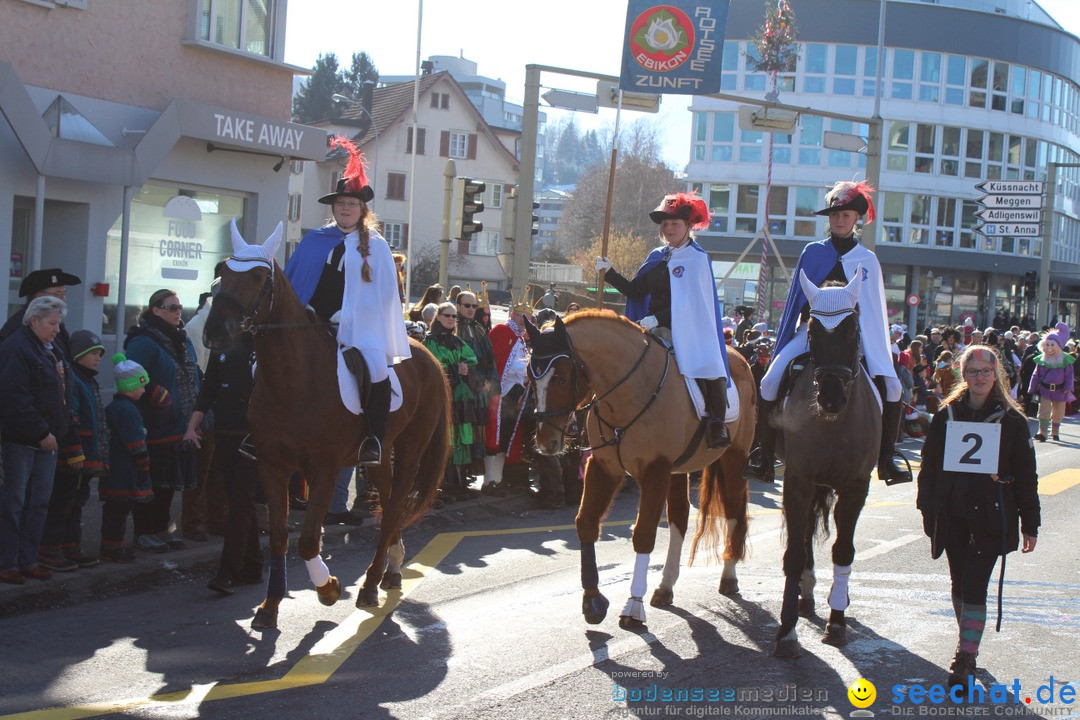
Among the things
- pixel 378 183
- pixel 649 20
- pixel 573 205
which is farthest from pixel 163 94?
pixel 573 205

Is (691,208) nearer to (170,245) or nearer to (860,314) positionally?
(860,314)

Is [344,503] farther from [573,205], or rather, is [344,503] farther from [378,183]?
[573,205]

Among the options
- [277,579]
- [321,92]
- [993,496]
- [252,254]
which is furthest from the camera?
[321,92]

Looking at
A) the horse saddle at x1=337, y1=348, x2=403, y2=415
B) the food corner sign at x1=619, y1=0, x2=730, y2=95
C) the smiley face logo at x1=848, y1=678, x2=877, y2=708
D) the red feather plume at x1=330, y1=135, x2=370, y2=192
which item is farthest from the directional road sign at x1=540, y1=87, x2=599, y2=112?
the smiley face logo at x1=848, y1=678, x2=877, y2=708

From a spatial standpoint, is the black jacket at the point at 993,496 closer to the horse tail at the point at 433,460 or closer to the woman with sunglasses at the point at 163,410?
the horse tail at the point at 433,460

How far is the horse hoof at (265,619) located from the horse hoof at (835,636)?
3.43m

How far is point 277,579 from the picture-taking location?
7.35 metres

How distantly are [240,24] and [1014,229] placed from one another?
21353 millimetres

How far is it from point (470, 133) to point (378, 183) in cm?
643

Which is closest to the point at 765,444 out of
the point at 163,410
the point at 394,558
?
the point at 394,558

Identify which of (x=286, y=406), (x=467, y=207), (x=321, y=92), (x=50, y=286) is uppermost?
(x=321, y=92)

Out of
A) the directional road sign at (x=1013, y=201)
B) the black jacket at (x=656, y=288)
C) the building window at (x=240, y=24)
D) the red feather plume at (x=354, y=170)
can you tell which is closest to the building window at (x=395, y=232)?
the directional road sign at (x=1013, y=201)

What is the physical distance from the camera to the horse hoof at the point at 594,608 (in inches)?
288

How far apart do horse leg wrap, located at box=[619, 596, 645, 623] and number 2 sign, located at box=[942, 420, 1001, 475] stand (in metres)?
2.07
